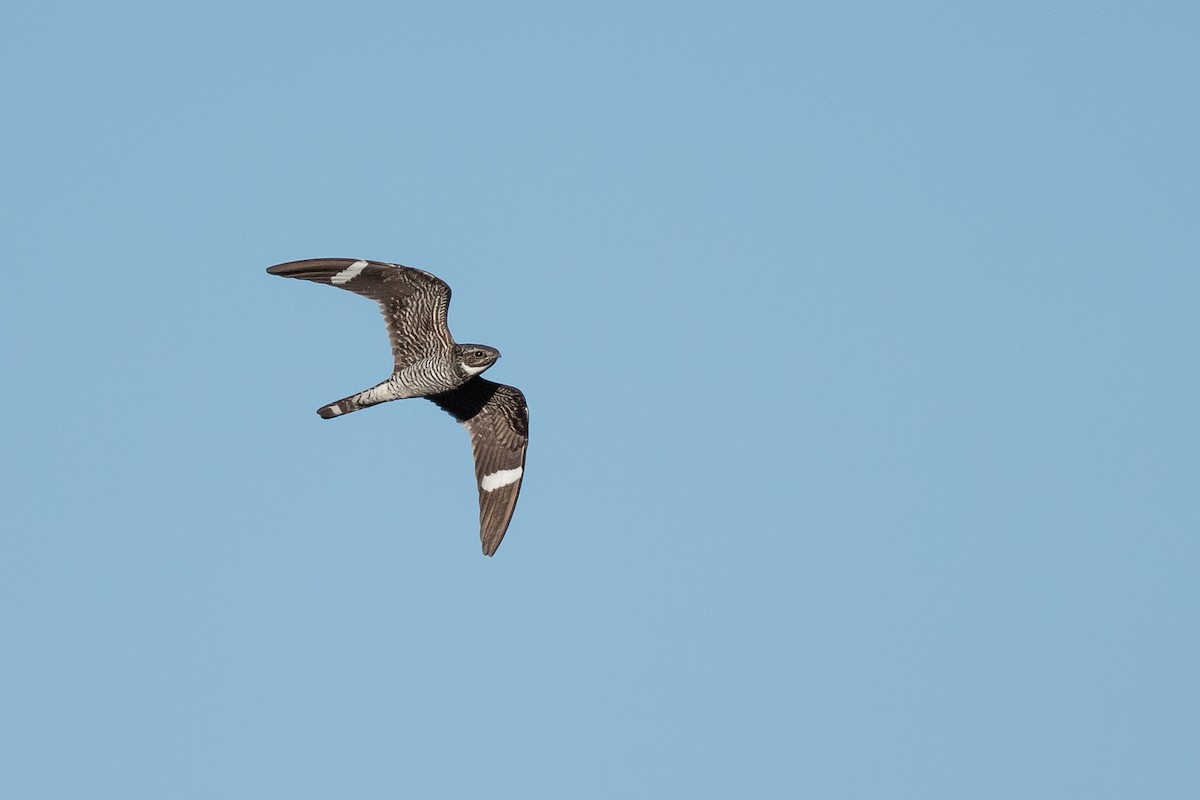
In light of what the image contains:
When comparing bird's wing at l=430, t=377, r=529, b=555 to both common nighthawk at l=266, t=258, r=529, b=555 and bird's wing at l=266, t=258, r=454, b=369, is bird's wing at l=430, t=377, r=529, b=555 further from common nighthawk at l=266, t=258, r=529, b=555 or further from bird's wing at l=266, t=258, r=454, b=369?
bird's wing at l=266, t=258, r=454, b=369

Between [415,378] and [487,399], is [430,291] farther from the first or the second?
[487,399]

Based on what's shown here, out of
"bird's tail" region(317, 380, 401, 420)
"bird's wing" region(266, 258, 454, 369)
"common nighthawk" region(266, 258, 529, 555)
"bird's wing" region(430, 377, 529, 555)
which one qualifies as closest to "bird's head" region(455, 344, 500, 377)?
"common nighthawk" region(266, 258, 529, 555)

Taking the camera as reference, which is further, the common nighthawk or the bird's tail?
the bird's tail

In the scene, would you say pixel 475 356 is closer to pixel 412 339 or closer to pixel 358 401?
pixel 412 339

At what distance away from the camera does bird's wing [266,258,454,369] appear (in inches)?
822

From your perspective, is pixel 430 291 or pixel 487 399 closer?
pixel 430 291

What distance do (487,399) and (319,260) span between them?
3545 millimetres

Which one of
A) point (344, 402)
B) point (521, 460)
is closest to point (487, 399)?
point (521, 460)

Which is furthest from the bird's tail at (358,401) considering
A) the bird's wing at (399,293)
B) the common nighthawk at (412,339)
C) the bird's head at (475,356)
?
the bird's head at (475,356)

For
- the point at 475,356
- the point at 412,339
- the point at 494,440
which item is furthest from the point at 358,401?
the point at 494,440

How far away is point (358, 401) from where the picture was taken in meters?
21.5

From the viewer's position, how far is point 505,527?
75.0 feet

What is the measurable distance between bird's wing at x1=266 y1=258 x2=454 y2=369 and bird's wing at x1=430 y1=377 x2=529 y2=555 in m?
1.58

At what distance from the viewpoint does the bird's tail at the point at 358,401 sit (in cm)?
2145
